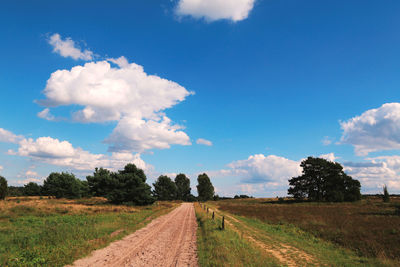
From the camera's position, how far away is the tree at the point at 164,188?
133m

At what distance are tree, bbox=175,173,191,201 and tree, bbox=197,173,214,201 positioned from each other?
1869 cm

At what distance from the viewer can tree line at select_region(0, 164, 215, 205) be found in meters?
58.2

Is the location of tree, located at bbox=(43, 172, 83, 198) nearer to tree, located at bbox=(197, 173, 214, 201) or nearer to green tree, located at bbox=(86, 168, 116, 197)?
green tree, located at bbox=(86, 168, 116, 197)

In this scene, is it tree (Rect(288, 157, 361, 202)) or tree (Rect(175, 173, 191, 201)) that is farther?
tree (Rect(175, 173, 191, 201))

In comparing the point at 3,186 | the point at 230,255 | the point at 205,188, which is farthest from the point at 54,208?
the point at 205,188

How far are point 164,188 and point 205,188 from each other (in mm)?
23173

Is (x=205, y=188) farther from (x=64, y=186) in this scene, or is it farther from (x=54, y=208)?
(x=54, y=208)

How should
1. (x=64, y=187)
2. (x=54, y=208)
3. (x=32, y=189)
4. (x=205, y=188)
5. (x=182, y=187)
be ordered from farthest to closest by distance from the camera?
1. (x=182, y=187)
2. (x=205, y=188)
3. (x=32, y=189)
4. (x=64, y=187)
5. (x=54, y=208)

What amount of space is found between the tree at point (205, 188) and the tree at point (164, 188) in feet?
52.3

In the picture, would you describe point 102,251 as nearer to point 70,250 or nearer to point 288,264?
point 70,250

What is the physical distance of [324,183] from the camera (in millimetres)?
83750

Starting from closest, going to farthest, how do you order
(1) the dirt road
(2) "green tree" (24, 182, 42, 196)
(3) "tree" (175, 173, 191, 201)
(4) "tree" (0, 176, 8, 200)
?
(1) the dirt road
(4) "tree" (0, 176, 8, 200)
(2) "green tree" (24, 182, 42, 196)
(3) "tree" (175, 173, 191, 201)

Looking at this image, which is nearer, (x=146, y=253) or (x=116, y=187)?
(x=146, y=253)

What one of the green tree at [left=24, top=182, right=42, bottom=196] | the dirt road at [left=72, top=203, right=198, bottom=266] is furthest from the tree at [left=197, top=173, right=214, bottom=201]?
the dirt road at [left=72, top=203, right=198, bottom=266]
